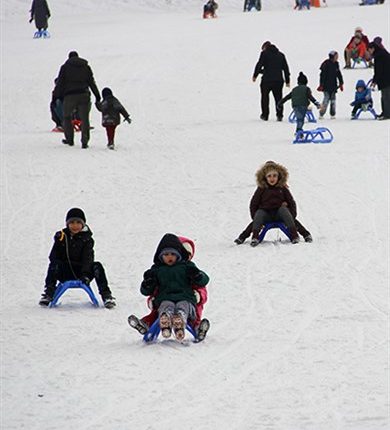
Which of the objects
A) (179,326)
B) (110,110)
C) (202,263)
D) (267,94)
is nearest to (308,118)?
(267,94)

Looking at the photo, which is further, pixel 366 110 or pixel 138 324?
pixel 366 110

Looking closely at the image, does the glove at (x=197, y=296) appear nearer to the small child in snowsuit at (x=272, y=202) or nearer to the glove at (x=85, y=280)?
the glove at (x=85, y=280)

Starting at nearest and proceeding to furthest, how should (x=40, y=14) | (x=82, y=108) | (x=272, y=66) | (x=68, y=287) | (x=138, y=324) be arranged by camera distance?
(x=138, y=324)
(x=68, y=287)
(x=82, y=108)
(x=272, y=66)
(x=40, y=14)

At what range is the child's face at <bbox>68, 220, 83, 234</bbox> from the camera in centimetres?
1080

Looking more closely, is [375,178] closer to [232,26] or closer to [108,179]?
[108,179]

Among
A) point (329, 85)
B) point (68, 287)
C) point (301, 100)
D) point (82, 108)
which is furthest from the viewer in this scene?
point (329, 85)

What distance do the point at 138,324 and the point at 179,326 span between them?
1.01 feet

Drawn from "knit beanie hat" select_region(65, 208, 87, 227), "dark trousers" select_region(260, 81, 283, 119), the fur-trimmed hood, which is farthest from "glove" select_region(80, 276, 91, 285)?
"dark trousers" select_region(260, 81, 283, 119)

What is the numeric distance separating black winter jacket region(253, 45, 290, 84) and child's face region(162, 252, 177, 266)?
53.4 feet

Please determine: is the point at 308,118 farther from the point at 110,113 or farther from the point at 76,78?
the point at 76,78

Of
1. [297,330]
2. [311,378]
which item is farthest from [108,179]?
[311,378]

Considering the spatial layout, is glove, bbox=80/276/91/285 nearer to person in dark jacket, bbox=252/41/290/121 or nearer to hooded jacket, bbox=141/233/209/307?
hooded jacket, bbox=141/233/209/307

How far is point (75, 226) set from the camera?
10812 millimetres

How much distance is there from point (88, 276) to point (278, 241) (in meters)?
3.45
